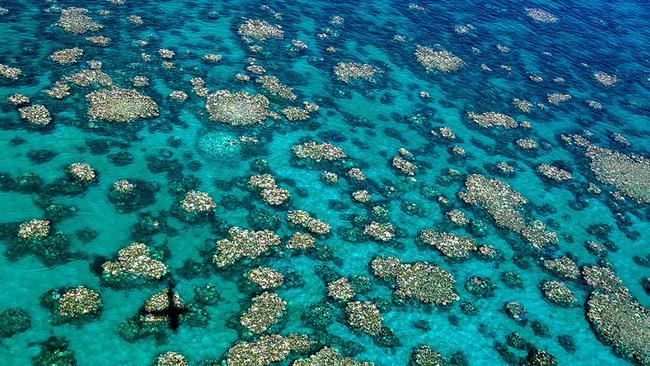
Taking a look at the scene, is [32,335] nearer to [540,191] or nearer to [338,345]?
[338,345]

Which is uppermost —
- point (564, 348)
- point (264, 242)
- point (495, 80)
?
point (495, 80)

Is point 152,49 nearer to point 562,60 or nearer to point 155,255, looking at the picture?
point 155,255

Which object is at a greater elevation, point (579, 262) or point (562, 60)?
point (562, 60)

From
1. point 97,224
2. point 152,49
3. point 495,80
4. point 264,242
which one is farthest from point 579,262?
point 152,49

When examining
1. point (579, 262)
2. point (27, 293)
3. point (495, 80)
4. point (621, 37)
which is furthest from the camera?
point (621, 37)

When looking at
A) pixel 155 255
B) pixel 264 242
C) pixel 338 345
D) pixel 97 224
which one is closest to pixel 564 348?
pixel 338 345

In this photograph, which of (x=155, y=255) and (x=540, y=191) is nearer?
(x=155, y=255)

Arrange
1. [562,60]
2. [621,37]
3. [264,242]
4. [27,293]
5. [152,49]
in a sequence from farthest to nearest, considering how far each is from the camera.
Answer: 1. [621,37]
2. [562,60]
3. [152,49]
4. [264,242]
5. [27,293]
